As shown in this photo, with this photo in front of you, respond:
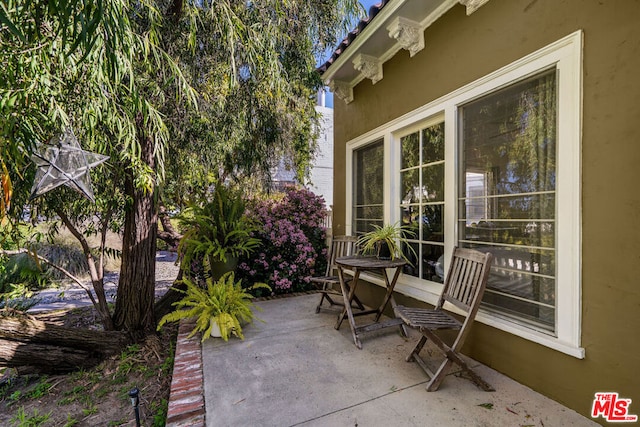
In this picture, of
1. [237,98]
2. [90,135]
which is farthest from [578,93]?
[237,98]

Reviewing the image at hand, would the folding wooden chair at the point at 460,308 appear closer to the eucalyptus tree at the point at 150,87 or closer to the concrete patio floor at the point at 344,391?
the concrete patio floor at the point at 344,391

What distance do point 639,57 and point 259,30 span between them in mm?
3609

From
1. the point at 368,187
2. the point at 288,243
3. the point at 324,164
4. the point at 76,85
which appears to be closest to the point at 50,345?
the point at 76,85

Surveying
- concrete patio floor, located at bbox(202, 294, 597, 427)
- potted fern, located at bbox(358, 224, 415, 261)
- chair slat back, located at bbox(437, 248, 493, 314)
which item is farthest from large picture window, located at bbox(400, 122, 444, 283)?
concrete patio floor, located at bbox(202, 294, 597, 427)

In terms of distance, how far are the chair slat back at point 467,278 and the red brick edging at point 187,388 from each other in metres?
1.96

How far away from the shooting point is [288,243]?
5.02 m

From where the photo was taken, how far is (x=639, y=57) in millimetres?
1660

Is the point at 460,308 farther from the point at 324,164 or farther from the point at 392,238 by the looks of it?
the point at 324,164

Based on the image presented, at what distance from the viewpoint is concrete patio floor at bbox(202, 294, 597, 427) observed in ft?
6.11

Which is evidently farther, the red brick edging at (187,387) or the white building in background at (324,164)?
the white building in background at (324,164)

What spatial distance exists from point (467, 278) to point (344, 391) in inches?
49.4

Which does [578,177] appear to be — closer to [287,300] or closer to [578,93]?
[578,93]

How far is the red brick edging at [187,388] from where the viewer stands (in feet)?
6.09

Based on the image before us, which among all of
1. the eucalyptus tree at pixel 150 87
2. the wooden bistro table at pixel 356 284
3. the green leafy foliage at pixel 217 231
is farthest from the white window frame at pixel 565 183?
the green leafy foliage at pixel 217 231
